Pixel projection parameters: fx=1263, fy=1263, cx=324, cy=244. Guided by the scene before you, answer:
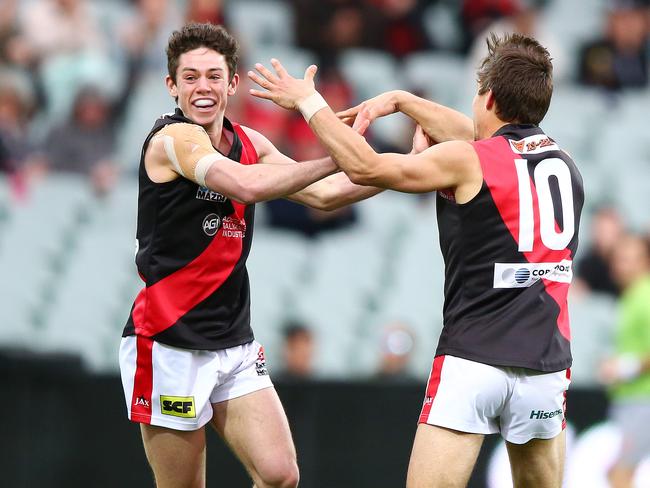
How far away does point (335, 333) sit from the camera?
411 inches

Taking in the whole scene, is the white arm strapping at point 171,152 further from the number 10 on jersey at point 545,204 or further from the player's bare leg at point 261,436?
the number 10 on jersey at point 545,204

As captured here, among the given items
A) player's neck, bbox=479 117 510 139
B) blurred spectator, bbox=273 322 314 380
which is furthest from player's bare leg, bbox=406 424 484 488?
blurred spectator, bbox=273 322 314 380

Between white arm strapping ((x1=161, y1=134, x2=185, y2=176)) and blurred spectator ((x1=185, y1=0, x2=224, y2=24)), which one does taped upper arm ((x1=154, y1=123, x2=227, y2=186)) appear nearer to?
white arm strapping ((x1=161, y1=134, x2=185, y2=176))

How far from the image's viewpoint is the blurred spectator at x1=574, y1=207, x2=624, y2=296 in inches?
439

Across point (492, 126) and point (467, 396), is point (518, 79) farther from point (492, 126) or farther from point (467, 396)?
point (467, 396)

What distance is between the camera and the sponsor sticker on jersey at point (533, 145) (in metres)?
5.40

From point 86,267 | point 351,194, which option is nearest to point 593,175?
point 86,267

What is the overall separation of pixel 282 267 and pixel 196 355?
5255 millimetres

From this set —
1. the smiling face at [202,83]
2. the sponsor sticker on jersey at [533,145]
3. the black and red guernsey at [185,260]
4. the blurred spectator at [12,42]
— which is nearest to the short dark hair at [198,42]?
the smiling face at [202,83]

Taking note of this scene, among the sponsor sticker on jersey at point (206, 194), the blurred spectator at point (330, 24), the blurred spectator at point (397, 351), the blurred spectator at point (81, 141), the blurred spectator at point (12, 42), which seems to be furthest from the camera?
the blurred spectator at point (330, 24)

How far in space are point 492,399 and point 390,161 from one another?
109 centimetres

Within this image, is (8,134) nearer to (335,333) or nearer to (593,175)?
(335,333)

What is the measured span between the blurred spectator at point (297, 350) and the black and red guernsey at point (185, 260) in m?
3.86

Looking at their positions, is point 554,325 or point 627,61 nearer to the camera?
point 554,325
